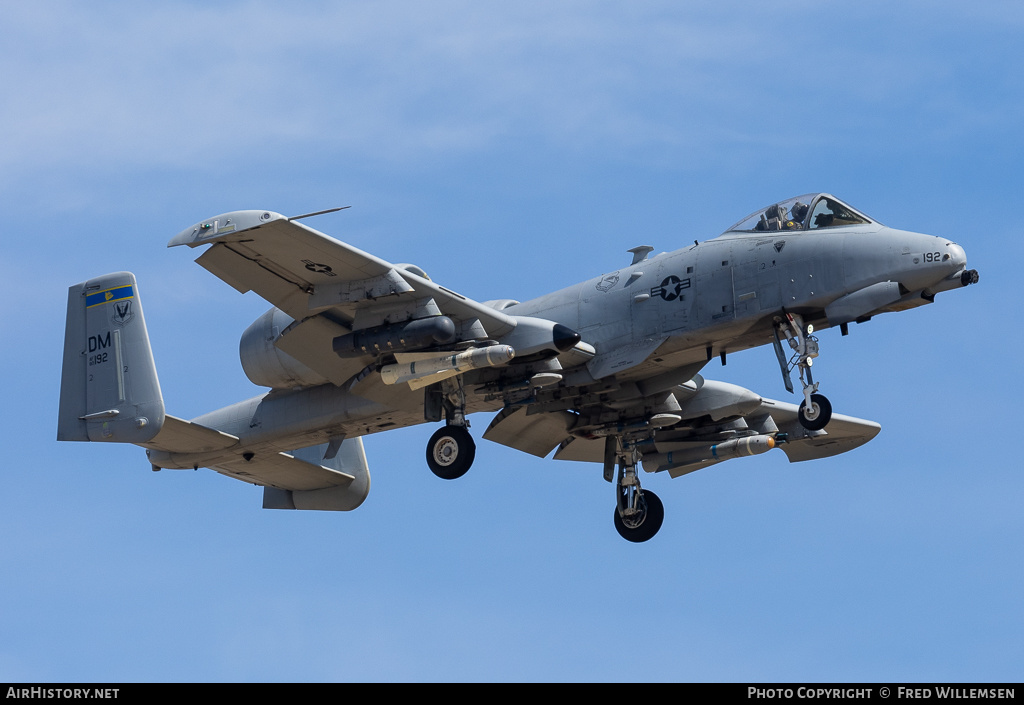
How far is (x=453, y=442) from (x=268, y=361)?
13.6 feet

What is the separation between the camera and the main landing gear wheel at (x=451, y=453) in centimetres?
2480

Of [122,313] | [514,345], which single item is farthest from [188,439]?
[514,345]

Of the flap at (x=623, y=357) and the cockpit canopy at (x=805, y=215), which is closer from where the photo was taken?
the cockpit canopy at (x=805, y=215)

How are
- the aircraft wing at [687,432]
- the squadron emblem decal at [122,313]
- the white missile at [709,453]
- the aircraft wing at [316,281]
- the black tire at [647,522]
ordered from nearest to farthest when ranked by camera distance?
the aircraft wing at [316,281]
the squadron emblem decal at [122,313]
the white missile at [709,453]
the black tire at [647,522]
the aircraft wing at [687,432]

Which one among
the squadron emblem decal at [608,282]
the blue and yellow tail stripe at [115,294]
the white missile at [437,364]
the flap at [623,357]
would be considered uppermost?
the blue and yellow tail stripe at [115,294]

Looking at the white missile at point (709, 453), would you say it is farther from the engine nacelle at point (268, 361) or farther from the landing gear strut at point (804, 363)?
the engine nacelle at point (268, 361)

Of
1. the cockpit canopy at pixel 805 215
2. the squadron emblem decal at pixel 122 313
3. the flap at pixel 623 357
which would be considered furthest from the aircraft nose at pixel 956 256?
the squadron emblem decal at pixel 122 313

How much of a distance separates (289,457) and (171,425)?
11.3 feet

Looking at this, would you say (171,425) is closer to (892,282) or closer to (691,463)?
(691,463)

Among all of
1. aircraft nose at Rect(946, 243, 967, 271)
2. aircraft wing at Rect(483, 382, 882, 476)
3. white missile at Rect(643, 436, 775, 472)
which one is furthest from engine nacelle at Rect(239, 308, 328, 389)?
aircraft nose at Rect(946, 243, 967, 271)

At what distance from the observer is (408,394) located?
26516 millimetres

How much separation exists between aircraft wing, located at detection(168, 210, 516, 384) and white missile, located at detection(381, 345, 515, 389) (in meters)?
0.75

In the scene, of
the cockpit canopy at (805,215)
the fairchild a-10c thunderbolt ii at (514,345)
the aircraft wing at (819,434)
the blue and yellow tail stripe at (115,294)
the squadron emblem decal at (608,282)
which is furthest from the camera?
the aircraft wing at (819,434)
